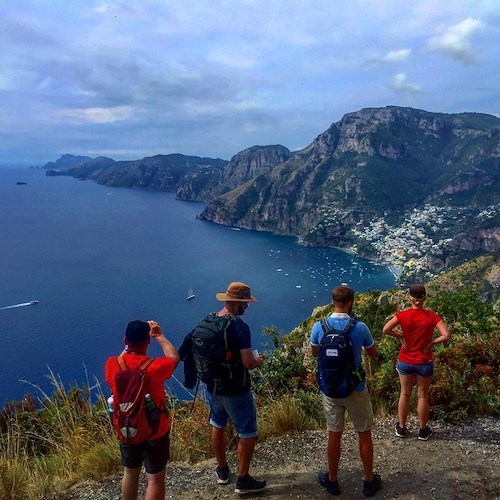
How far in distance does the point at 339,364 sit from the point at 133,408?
70.0 inches

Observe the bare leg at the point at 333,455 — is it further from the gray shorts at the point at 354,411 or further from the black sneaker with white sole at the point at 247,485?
the black sneaker with white sole at the point at 247,485

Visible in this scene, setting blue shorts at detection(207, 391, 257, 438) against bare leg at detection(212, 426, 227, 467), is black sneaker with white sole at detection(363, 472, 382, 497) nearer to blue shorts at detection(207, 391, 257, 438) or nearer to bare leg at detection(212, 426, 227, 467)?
blue shorts at detection(207, 391, 257, 438)

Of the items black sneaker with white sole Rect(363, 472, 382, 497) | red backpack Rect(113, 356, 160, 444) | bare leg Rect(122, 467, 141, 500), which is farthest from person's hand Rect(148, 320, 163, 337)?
black sneaker with white sole Rect(363, 472, 382, 497)

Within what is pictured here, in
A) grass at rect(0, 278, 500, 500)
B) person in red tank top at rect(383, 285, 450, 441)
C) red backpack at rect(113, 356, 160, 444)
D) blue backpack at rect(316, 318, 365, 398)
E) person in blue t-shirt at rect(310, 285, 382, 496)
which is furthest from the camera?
person in red tank top at rect(383, 285, 450, 441)

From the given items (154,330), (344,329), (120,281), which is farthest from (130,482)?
(120,281)

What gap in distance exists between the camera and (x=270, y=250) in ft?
452

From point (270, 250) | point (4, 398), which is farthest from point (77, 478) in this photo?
point (270, 250)

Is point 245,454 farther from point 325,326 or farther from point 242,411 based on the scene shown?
point 325,326

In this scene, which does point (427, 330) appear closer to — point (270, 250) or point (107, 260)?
point (107, 260)

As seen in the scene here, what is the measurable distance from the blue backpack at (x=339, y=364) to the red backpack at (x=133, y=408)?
4.99ft

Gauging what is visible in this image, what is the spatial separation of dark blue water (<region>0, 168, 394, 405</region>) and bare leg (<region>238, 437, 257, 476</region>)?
34.5 m

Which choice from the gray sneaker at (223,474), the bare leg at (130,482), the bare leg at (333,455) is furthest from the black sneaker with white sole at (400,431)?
the bare leg at (130,482)

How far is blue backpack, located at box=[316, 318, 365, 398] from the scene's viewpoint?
3.79m

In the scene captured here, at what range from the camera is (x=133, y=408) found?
320cm
